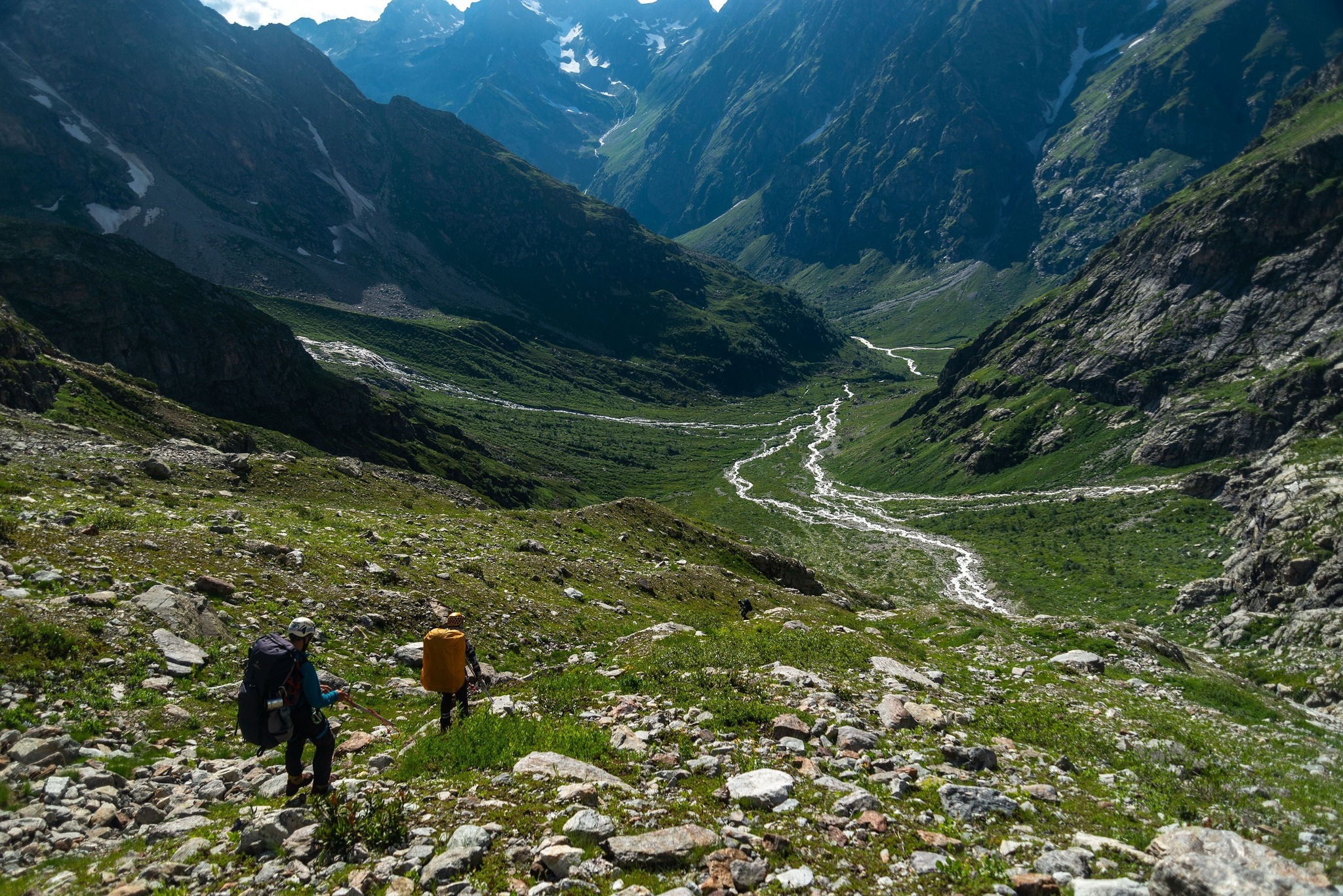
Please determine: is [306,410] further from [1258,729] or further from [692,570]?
Answer: [1258,729]

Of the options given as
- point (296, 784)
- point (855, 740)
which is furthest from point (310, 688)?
point (855, 740)

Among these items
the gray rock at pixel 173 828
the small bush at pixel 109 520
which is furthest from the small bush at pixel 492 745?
the small bush at pixel 109 520

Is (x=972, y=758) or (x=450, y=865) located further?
(x=972, y=758)

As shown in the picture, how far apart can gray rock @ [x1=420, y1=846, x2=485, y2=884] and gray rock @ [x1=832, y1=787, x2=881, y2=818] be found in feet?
17.4

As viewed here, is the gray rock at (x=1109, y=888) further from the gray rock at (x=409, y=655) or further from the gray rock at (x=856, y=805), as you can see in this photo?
the gray rock at (x=409, y=655)

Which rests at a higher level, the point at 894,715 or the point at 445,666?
the point at 445,666

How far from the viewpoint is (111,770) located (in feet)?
35.4

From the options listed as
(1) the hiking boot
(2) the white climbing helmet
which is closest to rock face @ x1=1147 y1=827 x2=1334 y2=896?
(1) the hiking boot

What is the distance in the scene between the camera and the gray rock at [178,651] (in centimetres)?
1489

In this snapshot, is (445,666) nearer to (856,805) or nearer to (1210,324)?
(856,805)

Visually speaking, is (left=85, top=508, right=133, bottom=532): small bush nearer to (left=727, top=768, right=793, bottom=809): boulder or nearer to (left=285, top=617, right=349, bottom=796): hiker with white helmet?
(left=285, top=617, right=349, bottom=796): hiker with white helmet

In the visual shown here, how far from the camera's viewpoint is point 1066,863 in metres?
8.16

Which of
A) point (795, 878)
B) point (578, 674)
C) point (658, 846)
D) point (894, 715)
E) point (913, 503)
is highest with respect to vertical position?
point (795, 878)

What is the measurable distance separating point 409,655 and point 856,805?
14014mm
